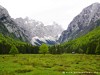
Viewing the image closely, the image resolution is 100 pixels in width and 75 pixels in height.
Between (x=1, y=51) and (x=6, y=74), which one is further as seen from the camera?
(x=1, y=51)

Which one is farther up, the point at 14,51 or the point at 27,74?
the point at 14,51

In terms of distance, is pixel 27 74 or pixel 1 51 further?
pixel 1 51

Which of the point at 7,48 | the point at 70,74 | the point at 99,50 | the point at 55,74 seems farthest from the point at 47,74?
the point at 7,48

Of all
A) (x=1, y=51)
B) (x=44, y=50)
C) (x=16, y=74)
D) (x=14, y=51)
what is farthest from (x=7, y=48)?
(x=16, y=74)

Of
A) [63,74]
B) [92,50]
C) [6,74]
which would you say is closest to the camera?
[6,74]

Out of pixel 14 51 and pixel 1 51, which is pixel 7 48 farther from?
pixel 14 51

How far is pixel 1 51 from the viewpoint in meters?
193

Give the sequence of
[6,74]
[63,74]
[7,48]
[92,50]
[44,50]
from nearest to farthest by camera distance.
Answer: [6,74] → [63,74] → [44,50] → [92,50] → [7,48]

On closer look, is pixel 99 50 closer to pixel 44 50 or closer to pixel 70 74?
pixel 44 50

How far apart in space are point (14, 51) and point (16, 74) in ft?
295

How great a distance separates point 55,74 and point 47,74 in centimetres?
166

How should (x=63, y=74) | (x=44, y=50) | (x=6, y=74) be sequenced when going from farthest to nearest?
(x=44, y=50) → (x=63, y=74) → (x=6, y=74)

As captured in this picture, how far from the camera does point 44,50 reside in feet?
506

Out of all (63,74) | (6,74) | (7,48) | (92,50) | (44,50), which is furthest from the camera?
(7,48)
